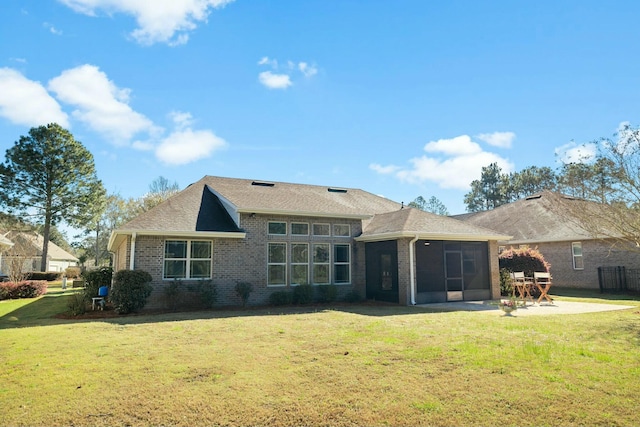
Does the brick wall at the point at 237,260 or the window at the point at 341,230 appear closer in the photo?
the brick wall at the point at 237,260

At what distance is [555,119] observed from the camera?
15.8 meters

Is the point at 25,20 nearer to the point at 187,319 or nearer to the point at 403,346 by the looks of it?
the point at 187,319

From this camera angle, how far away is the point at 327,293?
15898mm

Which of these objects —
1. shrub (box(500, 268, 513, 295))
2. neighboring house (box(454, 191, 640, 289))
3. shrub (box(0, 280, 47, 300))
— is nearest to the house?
shrub (box(500, 268, 513, 295))

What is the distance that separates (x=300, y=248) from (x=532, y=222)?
56.6 ft

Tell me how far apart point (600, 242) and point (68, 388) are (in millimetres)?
23578

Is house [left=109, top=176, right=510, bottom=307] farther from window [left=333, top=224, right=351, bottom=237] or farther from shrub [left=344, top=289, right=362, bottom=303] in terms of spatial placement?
shrub [left=344, top=289, right=362, bottom=303]

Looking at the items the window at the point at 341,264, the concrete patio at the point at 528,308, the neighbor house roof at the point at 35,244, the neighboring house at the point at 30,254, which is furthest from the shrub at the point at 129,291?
the neighbor house roof at the point at 35,244

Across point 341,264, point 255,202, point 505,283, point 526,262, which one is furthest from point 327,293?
point 526,262

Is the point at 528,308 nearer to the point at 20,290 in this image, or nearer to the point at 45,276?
the point at 20,290

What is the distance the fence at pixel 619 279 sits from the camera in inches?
787

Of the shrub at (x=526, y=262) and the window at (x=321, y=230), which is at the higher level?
the window at (x=321, y=230)

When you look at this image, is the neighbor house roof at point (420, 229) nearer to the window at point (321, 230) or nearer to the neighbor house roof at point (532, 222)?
the window at point (321, 230)

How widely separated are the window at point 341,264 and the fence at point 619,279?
13.5m
